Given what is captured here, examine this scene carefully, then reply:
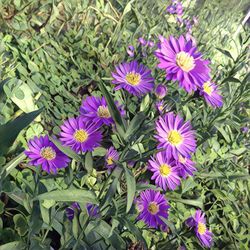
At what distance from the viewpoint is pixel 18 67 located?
53.8 inches

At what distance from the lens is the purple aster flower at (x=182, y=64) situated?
689mm

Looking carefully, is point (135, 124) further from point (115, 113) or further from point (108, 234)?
point (108, 234)

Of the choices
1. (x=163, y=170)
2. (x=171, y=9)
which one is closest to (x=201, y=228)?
(x=163, y=170)

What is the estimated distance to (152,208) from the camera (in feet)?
3.39

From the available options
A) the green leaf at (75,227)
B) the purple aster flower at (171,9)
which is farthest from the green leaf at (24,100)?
the purple aster flower at (171,9)

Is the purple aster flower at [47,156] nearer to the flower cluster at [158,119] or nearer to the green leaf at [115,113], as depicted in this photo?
the flower cluster at [158,119]

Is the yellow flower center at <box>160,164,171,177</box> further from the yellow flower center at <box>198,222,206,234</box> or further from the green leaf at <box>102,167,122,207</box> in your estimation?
the yellow flower center at <box>198,222,206,234</box>

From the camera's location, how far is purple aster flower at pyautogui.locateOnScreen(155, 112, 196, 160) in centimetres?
72

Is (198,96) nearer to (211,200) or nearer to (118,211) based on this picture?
(118,211)

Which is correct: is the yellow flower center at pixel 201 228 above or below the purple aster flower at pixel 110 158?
below

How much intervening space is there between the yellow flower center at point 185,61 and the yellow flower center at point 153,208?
17.9 inches

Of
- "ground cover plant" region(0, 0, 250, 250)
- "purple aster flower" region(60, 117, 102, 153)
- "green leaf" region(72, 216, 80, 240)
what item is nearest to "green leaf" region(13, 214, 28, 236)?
"ground cover plant" region(0, 0, 250, 250)

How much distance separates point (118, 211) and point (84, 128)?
0.22 m

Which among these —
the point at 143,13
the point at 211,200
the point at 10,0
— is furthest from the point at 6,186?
the point at 143,13
